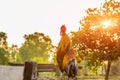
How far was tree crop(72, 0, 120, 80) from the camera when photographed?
3812 centimetres

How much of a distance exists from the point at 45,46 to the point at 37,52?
10.8 ft

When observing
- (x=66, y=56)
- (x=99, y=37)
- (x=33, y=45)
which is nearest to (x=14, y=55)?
(x=33, y=45)

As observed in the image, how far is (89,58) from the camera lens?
3906cm

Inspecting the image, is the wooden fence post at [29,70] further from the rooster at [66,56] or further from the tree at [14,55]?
the tree at [14,55]

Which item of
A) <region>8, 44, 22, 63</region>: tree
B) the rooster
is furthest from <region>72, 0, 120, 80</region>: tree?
<region>8, 44, 22, 63</region>: tree

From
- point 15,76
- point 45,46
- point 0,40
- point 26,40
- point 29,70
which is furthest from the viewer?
point 45,46

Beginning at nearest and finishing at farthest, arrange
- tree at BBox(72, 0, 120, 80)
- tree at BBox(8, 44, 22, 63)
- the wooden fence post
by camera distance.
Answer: the wooden fence post
tree at BBox(72, 0, 120, 80)
tree at BBox(8, 44, 22, 63)

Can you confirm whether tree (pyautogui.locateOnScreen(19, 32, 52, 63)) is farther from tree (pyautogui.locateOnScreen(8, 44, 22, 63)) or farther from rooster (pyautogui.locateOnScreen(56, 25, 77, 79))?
rooster (pyautogui.locateOnScreen(56, 25, 77, 79))

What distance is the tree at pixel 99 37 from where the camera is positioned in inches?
1501

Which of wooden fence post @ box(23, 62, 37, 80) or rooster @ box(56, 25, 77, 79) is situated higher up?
rooster @ box(56, 25, 77, 79)

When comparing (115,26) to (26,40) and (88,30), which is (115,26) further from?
(26,40)

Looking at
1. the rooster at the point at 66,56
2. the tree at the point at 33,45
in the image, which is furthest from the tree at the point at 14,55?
the rooster at the point at 66,56

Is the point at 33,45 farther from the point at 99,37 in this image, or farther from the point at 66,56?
the point at 66,56

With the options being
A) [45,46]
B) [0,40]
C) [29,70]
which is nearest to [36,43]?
[45,46]
